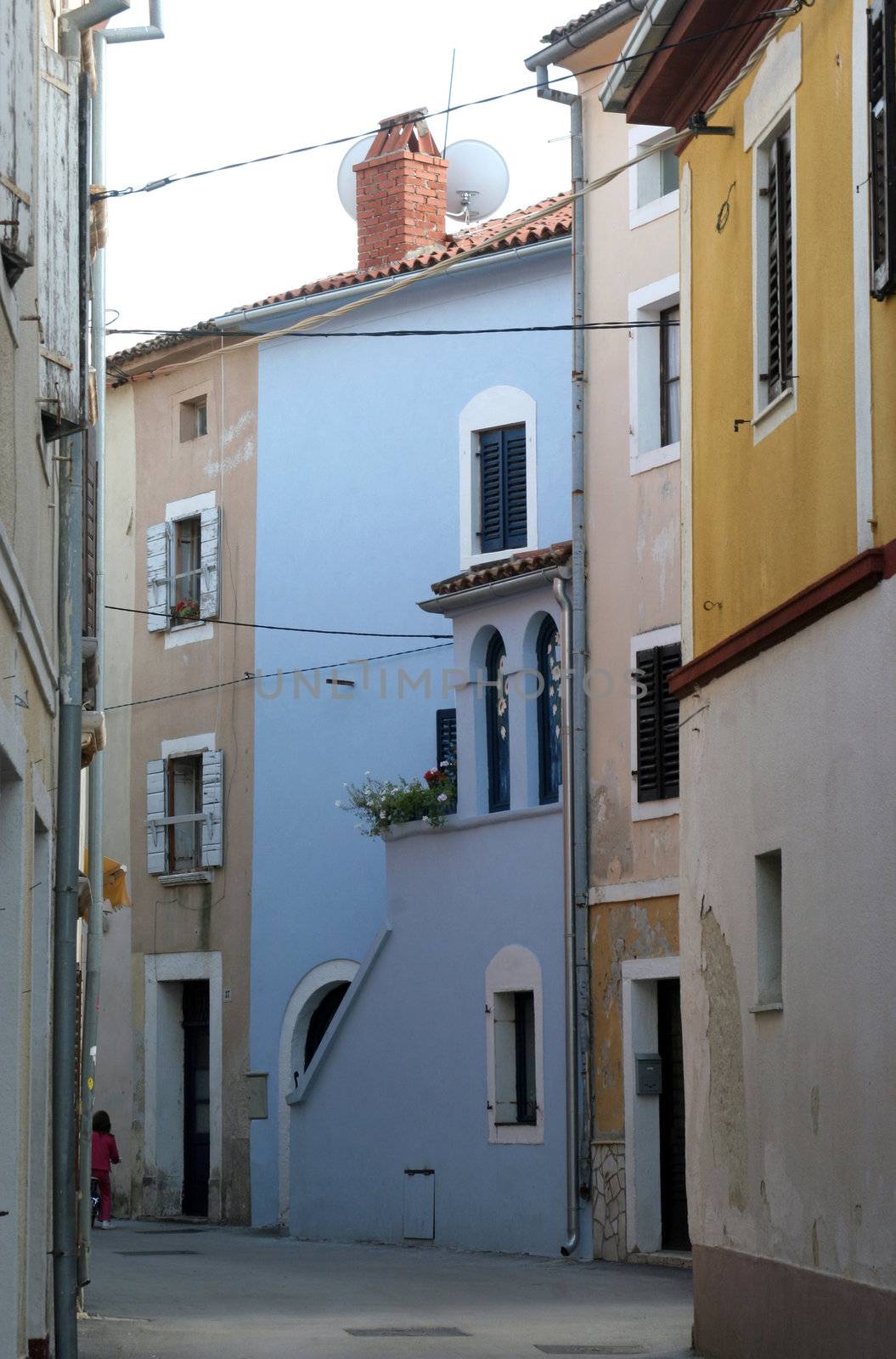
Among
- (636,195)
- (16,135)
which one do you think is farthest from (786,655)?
(636,195)

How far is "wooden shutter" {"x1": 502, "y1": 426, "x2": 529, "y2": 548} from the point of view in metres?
23.8

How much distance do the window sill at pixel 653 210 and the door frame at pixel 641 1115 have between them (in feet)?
22.7

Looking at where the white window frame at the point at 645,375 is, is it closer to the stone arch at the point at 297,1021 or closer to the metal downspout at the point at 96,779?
the metal downspout at the point at 96,779

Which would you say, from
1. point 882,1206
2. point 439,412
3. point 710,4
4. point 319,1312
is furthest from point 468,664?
point 882,1206

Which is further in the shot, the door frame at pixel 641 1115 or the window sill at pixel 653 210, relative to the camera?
the window sill at pixel 653 210

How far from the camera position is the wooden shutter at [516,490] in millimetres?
23766

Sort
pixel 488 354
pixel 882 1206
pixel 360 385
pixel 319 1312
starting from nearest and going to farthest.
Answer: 1. pixel 882 1206
2. pixel 319 1312
3. pixel 488 354
4. pixel 360 385

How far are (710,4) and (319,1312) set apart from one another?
890 cm

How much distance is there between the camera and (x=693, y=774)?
12.5 meters

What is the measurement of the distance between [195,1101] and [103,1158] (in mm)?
4149

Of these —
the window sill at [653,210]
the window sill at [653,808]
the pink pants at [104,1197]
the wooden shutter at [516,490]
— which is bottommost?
the pink pants at [104,1197]

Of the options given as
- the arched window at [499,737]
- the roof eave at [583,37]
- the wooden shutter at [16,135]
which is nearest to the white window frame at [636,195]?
the roof eave at [583,37]

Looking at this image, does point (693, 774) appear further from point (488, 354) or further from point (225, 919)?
point (225, 919)

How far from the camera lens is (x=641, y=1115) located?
19266mm
